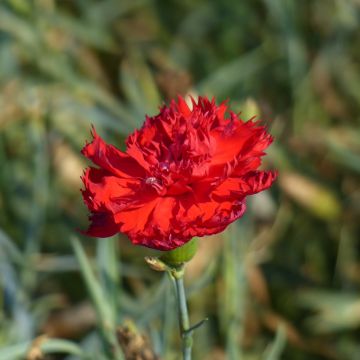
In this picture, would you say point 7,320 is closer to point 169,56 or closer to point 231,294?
point 231,294

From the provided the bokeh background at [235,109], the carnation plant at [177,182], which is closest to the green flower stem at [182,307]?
the carnation plant at [177,182]

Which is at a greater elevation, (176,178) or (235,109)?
(176,178)

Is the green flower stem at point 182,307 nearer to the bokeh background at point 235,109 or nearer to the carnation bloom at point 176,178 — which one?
the carnation bloom at point 176,178

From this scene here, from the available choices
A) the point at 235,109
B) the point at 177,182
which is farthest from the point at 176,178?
the point at 235,109

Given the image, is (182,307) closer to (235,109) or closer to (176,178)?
(176,178)

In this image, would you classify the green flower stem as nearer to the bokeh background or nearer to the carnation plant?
the carnation plant

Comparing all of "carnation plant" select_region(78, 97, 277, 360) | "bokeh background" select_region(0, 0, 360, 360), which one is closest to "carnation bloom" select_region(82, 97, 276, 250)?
"carnation plant" select_region(78, 97, 277, 360)
